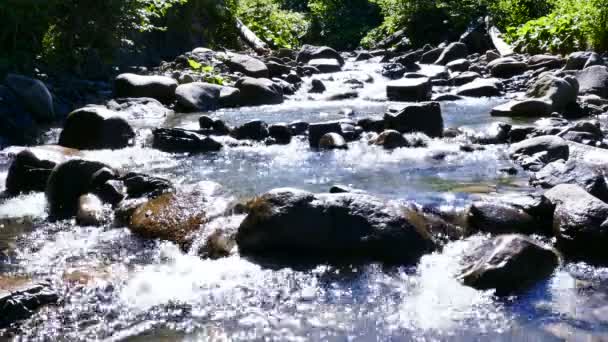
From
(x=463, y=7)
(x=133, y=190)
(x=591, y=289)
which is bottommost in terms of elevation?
(x=591, y=289)

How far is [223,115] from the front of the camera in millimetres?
12008

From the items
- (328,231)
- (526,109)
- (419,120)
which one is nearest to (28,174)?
(328,231)

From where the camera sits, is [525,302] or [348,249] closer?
[525,302]

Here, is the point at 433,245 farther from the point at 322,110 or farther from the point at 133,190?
the point at 322,110

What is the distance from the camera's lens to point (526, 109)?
35.8ft

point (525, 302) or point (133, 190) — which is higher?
point (133, 190)

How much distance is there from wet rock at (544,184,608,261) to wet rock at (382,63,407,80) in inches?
484

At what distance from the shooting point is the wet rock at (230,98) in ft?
42.6

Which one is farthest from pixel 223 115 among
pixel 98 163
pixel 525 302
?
pixel 525 302

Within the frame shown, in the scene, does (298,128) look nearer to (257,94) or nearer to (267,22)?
(257,94)

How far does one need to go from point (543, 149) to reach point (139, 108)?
23.8ft

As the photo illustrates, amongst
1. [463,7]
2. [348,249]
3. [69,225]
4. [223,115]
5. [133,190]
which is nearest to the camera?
[348,249]

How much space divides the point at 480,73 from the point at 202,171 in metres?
10.1

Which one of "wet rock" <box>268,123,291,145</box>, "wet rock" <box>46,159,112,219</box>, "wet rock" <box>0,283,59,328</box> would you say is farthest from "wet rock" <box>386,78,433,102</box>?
"wet rock" <box>0,283,59,328</box>
